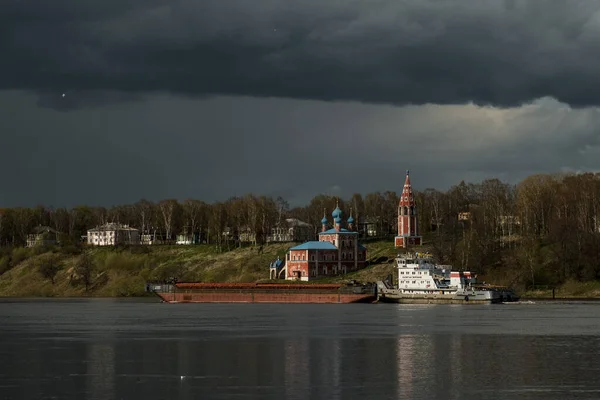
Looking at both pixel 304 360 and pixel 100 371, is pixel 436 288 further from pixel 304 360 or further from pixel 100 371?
pixel 100 371

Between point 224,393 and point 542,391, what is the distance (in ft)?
58.1

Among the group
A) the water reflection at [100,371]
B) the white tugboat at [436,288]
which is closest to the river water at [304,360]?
the water reflection at [100,371]

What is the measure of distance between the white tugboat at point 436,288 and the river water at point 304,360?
59.4 metres

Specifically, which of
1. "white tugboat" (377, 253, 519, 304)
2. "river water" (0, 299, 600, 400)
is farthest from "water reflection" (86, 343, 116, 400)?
"white tugboat" (377, 253, 519, 304)

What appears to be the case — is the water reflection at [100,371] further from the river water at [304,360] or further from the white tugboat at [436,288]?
the white tugboat at [436,288]

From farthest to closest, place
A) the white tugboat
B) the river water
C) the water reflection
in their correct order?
1. the white tugboat
2. the river water
3. the water reflection

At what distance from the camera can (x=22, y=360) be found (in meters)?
76.1

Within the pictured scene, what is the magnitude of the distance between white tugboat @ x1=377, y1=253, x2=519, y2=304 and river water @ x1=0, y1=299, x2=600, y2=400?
59401 millimetres

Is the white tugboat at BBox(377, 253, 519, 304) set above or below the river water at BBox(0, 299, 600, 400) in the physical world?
above

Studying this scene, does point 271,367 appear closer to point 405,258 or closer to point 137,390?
point 137,390

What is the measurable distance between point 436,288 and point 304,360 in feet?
381

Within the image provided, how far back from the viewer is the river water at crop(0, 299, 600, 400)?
2325 inches

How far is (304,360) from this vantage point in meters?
75.1

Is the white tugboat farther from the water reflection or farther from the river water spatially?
the water reflection
